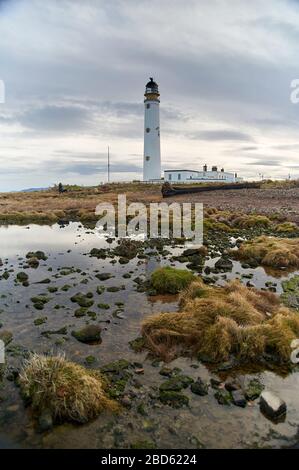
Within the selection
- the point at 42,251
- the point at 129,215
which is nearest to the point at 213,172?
the point at 129,215

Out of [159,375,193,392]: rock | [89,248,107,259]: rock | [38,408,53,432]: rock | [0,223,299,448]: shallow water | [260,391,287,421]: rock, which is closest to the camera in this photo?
[0,223,299,448]: shallow water

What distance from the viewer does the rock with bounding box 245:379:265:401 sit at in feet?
27.7

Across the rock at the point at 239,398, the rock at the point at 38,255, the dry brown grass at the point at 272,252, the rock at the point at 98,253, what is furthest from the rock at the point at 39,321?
the dry brown grass at the point at 272,252

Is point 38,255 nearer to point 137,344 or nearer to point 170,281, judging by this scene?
point 170,281

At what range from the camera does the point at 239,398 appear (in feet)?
27.3

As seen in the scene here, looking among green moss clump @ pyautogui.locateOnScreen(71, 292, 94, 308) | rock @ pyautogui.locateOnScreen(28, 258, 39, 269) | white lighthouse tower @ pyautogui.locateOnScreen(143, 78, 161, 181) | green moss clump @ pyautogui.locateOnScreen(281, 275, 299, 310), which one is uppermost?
white lighthouse tower @ pyautogui.locateOnScreen(143, 78, 161, 181)

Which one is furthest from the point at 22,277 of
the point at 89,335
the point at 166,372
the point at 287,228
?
the point at 287,228

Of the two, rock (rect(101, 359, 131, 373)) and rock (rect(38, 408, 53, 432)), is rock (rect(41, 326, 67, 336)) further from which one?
rock (rect(38, 408, 53, 432))

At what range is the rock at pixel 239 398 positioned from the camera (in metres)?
8.17

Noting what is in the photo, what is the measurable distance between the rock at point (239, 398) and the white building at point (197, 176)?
72.4 m

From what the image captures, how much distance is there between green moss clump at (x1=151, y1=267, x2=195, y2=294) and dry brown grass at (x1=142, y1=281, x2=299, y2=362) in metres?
2.54

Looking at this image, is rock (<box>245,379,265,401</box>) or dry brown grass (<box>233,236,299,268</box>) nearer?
rock (<box>245,379,265,401</box>)

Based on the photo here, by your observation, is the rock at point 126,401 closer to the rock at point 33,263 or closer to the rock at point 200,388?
the rock at point 200,388

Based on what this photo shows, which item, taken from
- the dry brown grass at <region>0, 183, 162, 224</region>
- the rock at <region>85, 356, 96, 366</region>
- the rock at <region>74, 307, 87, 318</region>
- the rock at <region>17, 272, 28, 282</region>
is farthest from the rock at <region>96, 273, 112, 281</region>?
the dry brown grass at <region>0, 183, 162, 224</region>
